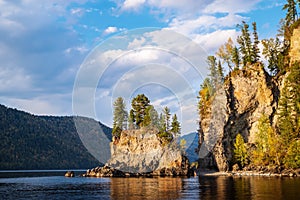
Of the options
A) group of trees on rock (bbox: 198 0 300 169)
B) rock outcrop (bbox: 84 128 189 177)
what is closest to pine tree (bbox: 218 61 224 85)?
group of trees on rock (bbox: 198 0 300 169)

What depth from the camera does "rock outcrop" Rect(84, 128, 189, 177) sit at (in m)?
124

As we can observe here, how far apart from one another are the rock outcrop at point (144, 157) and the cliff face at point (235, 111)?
13.3m

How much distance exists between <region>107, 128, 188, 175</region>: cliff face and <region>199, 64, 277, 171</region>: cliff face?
44.4ft

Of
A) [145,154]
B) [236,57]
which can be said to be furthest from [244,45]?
[145,154]

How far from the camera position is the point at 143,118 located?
14200 centimetres

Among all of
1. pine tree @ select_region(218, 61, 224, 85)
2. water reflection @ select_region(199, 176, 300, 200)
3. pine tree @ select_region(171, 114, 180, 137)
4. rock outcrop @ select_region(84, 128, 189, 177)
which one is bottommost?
water reflection @ select_region(199, 176, 300, 200)

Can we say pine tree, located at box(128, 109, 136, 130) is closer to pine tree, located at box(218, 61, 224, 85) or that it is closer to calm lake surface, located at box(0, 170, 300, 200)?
pine tree, located at box(218, 61, 224, 85)

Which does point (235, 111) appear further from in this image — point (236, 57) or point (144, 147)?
point (144, 147)

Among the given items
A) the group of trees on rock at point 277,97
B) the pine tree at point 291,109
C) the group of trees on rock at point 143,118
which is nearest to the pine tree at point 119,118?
the group of trees on rock at point 143,118

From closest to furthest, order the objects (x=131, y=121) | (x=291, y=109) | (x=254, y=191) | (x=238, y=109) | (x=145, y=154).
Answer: (x=254, y=191)
(x=291, y=109)
(x=238, y=109)
(x=145, y=154)
(x=131, y=121)

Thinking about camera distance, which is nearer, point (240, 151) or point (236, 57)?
point (240, 151)

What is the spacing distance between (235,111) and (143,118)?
3927 centimetres

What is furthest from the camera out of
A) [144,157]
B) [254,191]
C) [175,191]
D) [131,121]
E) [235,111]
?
[131,121]

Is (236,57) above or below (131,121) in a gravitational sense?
above
